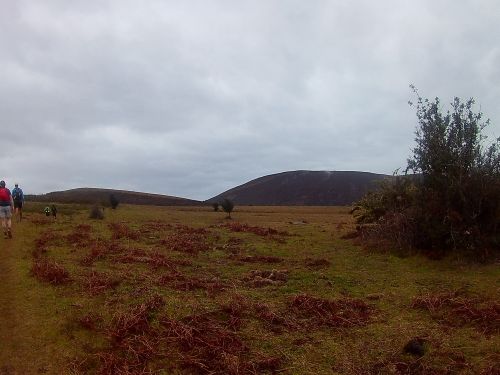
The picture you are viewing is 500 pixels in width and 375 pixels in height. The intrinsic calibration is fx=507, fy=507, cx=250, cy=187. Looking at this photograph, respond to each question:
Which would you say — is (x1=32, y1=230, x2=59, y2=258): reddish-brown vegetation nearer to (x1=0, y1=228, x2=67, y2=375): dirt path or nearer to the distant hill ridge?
(x1=0, y1=228, x2=67, y2=375): dirt path

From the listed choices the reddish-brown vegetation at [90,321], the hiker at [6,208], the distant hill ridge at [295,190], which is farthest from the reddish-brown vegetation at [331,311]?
the distant hill ridge at [295,190]

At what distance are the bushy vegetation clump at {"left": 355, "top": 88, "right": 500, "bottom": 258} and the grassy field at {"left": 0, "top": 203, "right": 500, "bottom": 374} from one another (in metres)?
0.89

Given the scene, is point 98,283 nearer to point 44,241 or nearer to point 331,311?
point 331,311

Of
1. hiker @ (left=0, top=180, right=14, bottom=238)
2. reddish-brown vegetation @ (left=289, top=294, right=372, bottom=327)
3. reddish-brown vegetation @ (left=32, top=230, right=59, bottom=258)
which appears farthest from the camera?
hiker @ (left=0, top=180, right=14, bottom=238)

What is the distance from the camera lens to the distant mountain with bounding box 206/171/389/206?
11956cm

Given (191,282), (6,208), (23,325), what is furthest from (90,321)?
(6,208)

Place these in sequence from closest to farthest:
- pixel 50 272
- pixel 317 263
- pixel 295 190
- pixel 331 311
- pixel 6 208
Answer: pixel 331 311 → pixel 50 272 → pixel 317 263 → pixel 6 208 → pixel 295 190

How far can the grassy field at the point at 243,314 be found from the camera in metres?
7.64

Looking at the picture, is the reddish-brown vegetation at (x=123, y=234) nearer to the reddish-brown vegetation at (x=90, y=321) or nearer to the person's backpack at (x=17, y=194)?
the person's backpack at (x=17, y=194)

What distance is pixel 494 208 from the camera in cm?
1459

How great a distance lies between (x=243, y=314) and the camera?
9492mm

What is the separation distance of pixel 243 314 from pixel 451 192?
850cm

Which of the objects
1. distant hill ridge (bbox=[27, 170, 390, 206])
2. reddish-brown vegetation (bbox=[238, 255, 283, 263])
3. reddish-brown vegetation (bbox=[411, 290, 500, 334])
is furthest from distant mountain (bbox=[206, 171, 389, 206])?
reddish-brown vegetation (bbox=[411, 290, 500, 334])

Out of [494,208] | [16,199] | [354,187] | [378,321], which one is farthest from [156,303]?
[354,187]
